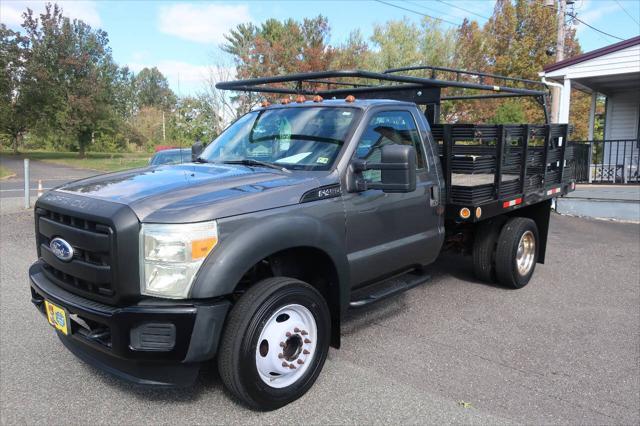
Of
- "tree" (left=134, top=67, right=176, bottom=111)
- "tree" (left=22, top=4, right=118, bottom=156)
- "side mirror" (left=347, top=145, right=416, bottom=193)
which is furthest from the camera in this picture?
"tree" (left=134, top=67, right=176, bottom=111)

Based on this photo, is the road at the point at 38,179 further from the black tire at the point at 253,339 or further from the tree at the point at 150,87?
the tree at the point at 150,87

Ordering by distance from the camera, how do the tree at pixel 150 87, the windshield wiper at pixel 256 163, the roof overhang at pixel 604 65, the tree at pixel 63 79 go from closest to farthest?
1. the windshield wiper at pixel 256 163
2. the roof overhang at pixel 604 65
3. the tree at pixel 63 79
4. the tree at pixel 150 87

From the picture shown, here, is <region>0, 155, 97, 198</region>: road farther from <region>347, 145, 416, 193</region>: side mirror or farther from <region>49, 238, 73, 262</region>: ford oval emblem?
<region>347, 145, 416, 193</region>: side mirror

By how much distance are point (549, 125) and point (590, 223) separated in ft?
17.4

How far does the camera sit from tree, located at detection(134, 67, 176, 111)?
307ft

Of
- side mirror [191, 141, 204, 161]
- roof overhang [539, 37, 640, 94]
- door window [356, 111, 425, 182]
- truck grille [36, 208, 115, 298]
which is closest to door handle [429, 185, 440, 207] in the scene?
door window [356, 111, 425, 182]

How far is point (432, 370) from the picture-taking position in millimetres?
3693

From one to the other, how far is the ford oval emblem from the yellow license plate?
33 centimetres

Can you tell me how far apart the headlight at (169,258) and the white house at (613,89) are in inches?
492

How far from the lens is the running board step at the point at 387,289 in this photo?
3951 mm

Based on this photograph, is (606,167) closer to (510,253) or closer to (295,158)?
(510,253)

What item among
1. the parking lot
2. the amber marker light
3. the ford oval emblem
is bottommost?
the parking lot

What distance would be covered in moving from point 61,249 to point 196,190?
2.98 ft

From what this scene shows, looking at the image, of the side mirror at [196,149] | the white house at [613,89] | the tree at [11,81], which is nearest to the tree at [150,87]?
the tree at [11,81]
